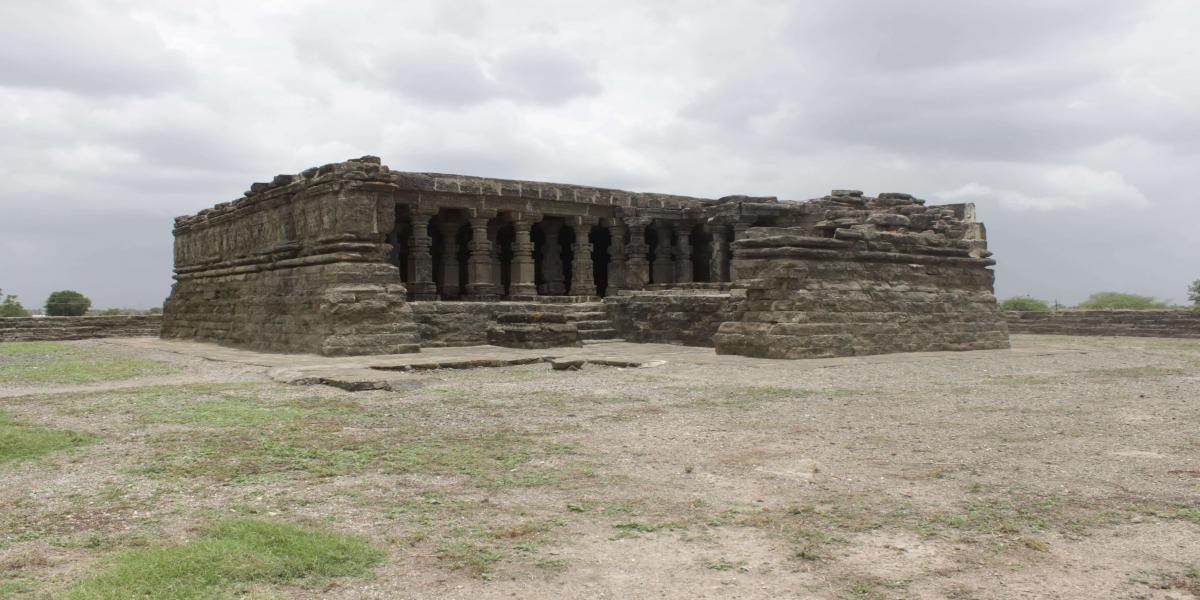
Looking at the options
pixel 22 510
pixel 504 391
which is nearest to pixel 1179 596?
pixel 22 510

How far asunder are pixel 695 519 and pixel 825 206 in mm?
17612

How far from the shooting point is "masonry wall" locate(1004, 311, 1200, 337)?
23.1m

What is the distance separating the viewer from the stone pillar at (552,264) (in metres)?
22.3

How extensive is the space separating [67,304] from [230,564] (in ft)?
112

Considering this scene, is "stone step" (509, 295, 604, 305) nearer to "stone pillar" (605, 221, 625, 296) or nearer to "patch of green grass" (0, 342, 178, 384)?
"stone pillar" (605, 221, 625, 296)

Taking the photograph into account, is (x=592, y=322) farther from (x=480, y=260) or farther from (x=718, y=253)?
(x=718, y=253)

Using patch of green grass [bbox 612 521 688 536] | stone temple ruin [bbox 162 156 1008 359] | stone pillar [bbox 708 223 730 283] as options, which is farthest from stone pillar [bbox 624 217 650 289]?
patch of green grass [bbox 612 521 688 536]

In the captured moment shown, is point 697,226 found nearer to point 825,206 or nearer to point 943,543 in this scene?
point 825,206

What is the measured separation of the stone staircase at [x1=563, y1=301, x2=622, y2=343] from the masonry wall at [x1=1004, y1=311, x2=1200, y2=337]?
14486 mm

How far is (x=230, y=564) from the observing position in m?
3.52

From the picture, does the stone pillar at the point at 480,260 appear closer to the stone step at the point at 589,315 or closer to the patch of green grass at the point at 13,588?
the stone step at the point at 589,315

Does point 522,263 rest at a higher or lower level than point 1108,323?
higher

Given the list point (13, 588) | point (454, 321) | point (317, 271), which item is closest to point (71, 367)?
point (317, 271)

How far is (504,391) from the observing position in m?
9.22
